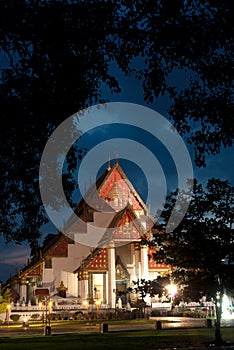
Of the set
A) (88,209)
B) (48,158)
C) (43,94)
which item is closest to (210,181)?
(48,158)

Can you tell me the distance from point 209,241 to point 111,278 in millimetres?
27062

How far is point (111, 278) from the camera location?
4478 centimetres

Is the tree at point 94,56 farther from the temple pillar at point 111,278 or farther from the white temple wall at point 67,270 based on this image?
the white temple wall at point 67,270

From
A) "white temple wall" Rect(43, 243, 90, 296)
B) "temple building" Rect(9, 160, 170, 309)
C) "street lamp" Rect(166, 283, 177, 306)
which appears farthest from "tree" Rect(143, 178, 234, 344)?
"white temple wall" Rect(43, 243, 90, 296)

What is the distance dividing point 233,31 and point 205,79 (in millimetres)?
982

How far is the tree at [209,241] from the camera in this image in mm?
18672

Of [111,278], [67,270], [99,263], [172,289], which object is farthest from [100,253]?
[172,289]

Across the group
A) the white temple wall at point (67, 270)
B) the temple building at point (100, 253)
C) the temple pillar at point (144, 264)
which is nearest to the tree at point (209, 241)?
the temple building at point (100, 253)

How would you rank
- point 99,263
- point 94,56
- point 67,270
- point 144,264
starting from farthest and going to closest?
point 67,270 < point 144,264 < point 99,263 < point 94,56

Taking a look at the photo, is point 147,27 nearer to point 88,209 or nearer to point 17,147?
point 17,147

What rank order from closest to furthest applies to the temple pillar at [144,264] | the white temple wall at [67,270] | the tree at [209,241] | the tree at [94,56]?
the tree at [94,56], the tree at [209,241], the temple pillar at [144,264], the white temple wall at [67,270]

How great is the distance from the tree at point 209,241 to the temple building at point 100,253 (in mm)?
23428

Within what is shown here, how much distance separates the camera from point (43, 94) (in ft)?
30.0

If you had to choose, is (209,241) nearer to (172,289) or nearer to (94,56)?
(172,289)
